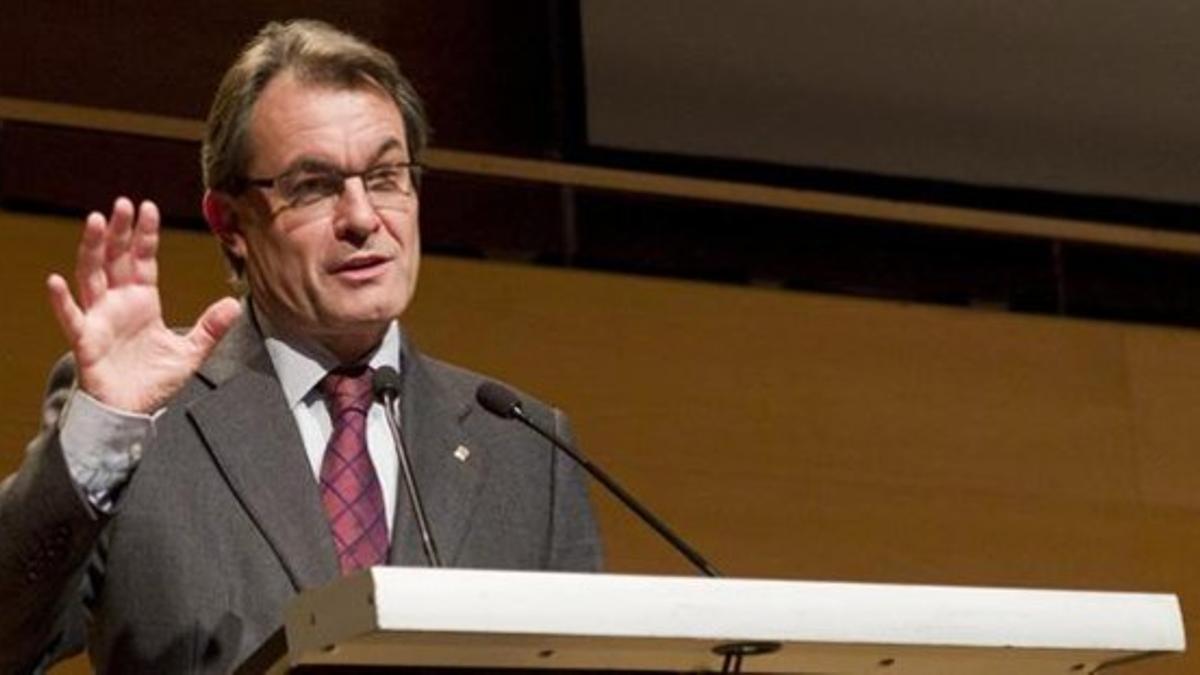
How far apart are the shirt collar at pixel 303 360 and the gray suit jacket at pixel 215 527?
2 cm

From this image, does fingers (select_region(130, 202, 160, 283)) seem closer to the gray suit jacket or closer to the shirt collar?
the gray suit jacket

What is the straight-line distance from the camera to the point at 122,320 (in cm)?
198

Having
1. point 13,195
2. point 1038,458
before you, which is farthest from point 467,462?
point 1038,458

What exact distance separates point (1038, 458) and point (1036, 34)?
0.67 meters

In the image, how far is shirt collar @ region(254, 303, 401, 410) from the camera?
2359mm

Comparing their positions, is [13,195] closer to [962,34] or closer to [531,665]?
[962,34]

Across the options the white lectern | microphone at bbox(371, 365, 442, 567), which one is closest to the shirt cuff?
microphone at bbox(371, 365, 442, 567)

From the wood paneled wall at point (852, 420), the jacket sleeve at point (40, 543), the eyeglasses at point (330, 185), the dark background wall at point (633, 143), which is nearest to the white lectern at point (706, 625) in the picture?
the jacket sleeve at point (40, 543)

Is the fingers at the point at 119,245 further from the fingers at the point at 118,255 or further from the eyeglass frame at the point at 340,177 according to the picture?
the eyeglass frame at the point at 340,177

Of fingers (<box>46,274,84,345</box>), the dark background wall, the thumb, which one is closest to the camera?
fingers (<box>46,274,84,345</box>)

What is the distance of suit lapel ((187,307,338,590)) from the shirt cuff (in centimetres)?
20

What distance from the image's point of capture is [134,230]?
198 centimetres

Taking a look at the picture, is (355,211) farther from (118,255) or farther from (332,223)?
(118,255)

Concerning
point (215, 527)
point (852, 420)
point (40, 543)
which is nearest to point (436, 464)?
point (215, 527)
